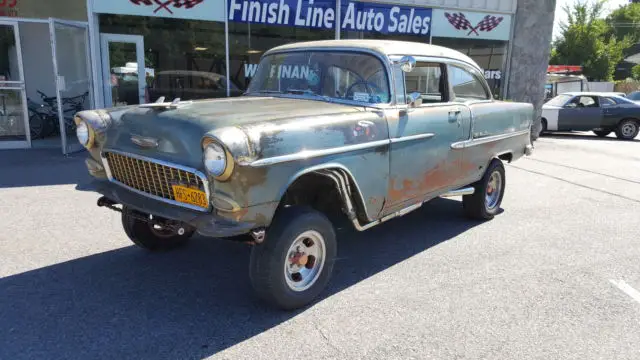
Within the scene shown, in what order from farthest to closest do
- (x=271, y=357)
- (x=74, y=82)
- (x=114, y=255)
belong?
(x=74, y=82)
(x=114, y=255)
(x=271, y=357)

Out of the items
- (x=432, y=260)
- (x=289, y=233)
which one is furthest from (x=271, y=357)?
(x=432, y=260)

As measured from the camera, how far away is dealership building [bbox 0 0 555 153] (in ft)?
31.3

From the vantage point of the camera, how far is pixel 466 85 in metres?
5.46

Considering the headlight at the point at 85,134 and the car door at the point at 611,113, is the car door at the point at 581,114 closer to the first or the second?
the car door at the point at 611,113

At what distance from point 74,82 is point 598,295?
10671 millimetres

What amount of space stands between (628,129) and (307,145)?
15.5 meters

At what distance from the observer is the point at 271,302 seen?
3.42m

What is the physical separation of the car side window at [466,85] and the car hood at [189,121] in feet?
5.44

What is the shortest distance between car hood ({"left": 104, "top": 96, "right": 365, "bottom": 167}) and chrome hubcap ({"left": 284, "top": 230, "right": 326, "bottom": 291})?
2.98 ft

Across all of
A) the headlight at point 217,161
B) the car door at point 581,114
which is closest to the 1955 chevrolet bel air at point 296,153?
the headlight at point 217,161

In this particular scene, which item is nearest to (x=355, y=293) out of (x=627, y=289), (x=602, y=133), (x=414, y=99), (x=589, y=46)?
(x=414, y=99)

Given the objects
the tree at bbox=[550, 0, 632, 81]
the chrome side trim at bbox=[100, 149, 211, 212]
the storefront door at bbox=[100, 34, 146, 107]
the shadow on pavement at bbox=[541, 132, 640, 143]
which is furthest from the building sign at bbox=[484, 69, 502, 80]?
the tree at bbox=[550, 0, 632, 81]

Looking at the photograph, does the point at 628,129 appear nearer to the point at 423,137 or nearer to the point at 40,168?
the point at 423,137

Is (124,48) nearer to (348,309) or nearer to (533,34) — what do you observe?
(348,309)
